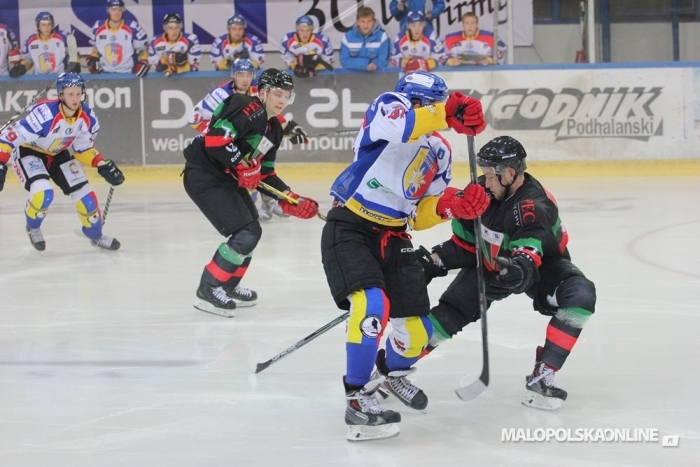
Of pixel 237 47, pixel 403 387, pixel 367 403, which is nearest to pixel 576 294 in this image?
pixel 403 387

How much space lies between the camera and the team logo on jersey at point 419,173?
134 inches

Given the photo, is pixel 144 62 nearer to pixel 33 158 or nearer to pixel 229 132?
pixel 33 158

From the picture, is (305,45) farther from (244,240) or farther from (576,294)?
(576,294)

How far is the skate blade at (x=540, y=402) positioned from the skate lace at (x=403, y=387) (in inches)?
15.5

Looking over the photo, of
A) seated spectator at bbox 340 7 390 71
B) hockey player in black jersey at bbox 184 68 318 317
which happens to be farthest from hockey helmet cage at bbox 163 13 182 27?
hockey player in black jersey at bbox 184 68 318 317

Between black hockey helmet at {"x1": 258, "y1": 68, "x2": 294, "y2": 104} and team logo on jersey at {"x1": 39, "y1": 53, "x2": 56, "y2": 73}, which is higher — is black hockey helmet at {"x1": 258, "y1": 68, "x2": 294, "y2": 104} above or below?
below

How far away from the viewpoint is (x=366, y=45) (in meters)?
10.7

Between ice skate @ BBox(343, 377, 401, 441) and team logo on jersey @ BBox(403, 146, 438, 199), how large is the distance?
65 centimetres

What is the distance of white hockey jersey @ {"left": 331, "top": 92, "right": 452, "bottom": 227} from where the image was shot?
3365mm

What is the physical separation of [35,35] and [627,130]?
20.5ft

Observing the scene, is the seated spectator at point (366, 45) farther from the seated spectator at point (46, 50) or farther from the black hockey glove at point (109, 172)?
the black hockey glove at point (109, 172)

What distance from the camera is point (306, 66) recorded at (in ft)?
34.6

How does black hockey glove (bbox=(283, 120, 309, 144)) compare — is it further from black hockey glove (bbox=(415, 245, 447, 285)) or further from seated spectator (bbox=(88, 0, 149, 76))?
seated spectator (bbox=(88, 0, 149, 76))

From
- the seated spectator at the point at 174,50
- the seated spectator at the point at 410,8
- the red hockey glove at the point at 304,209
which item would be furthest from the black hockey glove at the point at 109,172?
the seated spectator at the point at 410,8
